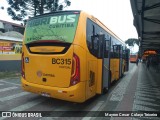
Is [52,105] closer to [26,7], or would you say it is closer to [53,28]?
[53,28]

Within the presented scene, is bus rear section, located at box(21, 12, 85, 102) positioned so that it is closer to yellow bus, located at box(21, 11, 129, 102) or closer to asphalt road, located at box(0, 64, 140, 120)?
yellow bus, located at box(21, 11, 129, 102)

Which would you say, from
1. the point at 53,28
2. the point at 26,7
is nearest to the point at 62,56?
the point at 53,28

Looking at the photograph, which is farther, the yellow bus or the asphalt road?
the asphalt road

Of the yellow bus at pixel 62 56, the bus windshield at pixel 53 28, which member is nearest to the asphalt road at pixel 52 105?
the yellow bus at pixel 62 56

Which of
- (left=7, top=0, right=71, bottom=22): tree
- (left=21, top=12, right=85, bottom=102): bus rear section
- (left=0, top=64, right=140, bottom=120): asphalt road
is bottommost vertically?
(left=0, top=64, right=140, bottom=120): asphalt road

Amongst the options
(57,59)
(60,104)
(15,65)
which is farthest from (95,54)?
(15,65)

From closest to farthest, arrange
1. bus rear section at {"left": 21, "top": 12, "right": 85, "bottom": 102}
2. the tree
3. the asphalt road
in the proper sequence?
bus rear section at {"left": 21, "top": 12, "right": 85, "bottom": 102} → the asphalt road → the tree

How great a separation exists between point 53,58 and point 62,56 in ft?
1.09

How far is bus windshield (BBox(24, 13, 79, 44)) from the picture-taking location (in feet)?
23.9

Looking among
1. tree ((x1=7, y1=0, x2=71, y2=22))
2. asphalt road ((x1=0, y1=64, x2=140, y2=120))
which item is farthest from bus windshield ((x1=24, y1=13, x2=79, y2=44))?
tree ((x1=7, y1=0, x2=71, y2=22))

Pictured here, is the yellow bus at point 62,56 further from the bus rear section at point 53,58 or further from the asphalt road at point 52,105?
the asphalt road at point 52,105

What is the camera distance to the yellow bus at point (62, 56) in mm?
7023

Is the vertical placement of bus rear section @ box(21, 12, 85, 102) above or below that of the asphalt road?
above

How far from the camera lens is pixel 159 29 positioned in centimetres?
2019
